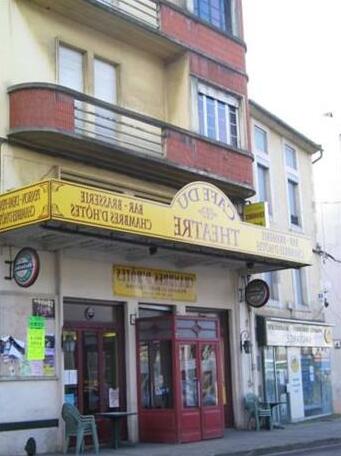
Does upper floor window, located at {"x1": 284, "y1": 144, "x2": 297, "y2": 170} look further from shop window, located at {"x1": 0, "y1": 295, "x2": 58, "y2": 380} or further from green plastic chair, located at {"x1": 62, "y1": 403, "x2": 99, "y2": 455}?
green plastic chair, located at {"x1": 62, "y1": 403, "x2": 99, "y2": 455}

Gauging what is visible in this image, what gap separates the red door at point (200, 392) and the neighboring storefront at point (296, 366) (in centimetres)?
380

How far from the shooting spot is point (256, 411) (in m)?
19.8

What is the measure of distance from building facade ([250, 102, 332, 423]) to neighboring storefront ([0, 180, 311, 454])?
2358 mm

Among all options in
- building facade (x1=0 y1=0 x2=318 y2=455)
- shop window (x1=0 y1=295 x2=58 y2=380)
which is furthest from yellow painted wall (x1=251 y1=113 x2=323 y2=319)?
shop window (x1=0 y1=295 x2=58 y2=380)

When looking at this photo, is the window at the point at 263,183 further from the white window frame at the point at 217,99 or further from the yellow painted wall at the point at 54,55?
the yellow painted wall at the point at 54,55

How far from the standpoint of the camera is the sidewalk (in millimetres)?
15043

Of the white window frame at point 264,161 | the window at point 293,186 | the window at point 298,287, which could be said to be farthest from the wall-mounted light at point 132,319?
the window at point 293,186

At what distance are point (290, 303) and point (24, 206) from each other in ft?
41.3

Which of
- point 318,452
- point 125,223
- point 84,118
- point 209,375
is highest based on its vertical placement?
point 84,118

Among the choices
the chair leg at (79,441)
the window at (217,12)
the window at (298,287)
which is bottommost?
the chair leg at (79,441)

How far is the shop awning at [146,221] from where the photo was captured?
528 inches

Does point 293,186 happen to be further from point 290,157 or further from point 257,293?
point 257,293

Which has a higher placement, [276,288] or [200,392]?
[276,288]

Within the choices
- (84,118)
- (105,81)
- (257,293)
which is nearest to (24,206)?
(84,118)
